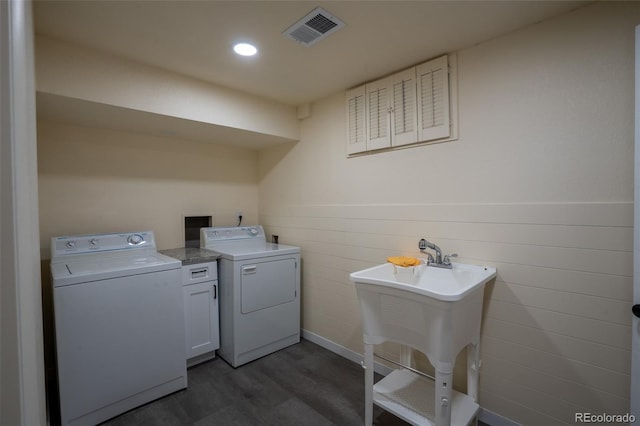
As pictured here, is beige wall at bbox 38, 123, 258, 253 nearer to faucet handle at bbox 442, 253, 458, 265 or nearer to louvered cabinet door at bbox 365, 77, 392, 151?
louvered cabinet door at bbox 365, 77, 392, 151

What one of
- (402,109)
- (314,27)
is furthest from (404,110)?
(314,27)

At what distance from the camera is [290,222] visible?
3.14 meters

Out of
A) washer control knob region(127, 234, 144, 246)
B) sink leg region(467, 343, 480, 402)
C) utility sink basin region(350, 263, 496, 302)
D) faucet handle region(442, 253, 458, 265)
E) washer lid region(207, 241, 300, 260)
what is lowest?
sink leg region(467, 343, 480, 402)

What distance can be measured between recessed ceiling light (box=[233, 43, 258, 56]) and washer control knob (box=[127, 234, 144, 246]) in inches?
67.1

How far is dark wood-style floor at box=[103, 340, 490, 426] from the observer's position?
188cm

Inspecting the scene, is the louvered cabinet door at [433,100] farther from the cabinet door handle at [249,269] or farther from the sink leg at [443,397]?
the cabinet door handle at [249,269]

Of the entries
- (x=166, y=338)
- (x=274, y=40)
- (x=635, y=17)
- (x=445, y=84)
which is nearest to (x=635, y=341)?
(x=635, y=17)

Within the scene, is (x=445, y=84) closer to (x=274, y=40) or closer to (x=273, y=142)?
(x=274, y=40)

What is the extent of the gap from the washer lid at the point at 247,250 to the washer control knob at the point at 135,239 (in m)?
0.57

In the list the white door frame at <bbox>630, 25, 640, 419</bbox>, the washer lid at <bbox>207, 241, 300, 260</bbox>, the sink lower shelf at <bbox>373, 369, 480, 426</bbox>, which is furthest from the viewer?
the washer lid at <bbox>207, 241, 300, 260</bbox>

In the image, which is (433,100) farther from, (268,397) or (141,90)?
(268,397)

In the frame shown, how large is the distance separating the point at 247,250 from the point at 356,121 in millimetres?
1479

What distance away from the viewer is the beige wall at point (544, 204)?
144 cm

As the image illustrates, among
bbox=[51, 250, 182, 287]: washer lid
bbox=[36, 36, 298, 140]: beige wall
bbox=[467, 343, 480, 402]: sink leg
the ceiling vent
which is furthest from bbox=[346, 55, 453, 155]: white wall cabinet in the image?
bbox=[51, 250, 182, 287]: washer lid
